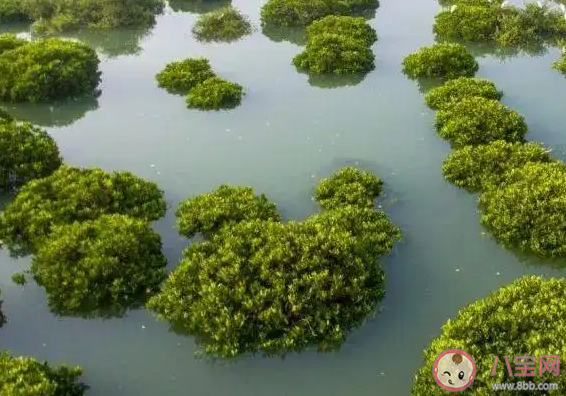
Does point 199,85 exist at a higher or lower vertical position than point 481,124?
higher

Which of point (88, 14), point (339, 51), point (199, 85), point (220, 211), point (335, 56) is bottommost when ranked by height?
point (220, 211)

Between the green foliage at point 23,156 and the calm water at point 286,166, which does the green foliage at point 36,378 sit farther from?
the green foliage at point 23,156

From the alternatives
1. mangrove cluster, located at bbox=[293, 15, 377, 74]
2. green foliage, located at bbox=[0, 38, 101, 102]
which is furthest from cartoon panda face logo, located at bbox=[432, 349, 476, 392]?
green foliage, located at bbox=[0, 38, 101, 102]

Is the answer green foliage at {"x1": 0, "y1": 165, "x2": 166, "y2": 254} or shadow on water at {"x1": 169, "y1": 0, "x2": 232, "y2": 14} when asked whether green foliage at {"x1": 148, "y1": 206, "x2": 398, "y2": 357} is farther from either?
shadow on water at {"x1": 169, "y1": 0, "x2": 232, "y2": 14}

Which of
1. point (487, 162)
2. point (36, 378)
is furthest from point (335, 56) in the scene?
point (36, 378)

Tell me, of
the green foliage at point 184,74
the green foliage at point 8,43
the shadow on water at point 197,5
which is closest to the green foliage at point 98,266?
the green foliage at point 184,74

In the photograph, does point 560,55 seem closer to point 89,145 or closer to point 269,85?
point 269,85

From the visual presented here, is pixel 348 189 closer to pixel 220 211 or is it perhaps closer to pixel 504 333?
pixel 220 211
